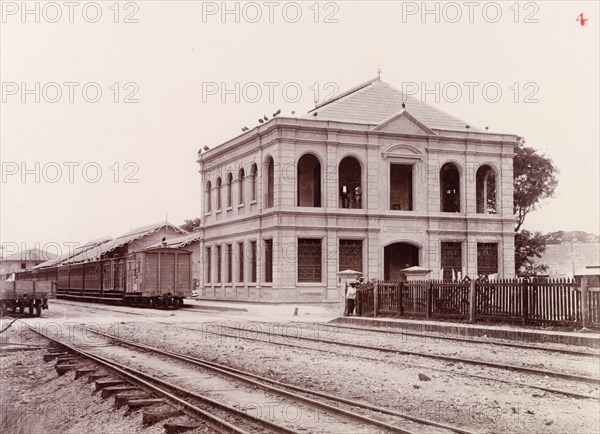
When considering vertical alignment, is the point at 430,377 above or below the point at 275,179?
below

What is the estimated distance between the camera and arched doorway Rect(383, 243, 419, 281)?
129 ft

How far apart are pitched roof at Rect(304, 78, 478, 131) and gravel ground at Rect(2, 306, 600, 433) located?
20.4 meters

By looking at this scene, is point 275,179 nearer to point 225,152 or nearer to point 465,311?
point 225,152

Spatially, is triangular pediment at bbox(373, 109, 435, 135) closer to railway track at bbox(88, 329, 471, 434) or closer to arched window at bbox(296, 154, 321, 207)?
arched window at bbox(296, 154, 321, 207)

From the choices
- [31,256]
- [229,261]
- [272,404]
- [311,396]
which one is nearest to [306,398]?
[272,404]

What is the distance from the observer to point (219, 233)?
43.0 metres

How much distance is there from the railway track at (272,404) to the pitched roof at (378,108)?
26.1m

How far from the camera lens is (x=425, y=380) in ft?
37.1

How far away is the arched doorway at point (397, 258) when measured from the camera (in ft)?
129

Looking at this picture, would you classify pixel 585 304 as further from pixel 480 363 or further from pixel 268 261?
pixel 268 261

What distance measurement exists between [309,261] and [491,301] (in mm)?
16248

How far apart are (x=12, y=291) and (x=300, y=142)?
14.6 metres

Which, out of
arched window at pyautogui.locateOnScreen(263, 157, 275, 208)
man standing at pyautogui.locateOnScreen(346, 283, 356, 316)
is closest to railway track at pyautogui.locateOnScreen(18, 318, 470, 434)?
man standing at pyautogui.locateOnScreen(346, 283, 356, 316)

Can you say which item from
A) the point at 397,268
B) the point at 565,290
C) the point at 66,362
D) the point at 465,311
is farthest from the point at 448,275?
the point at 66,362
